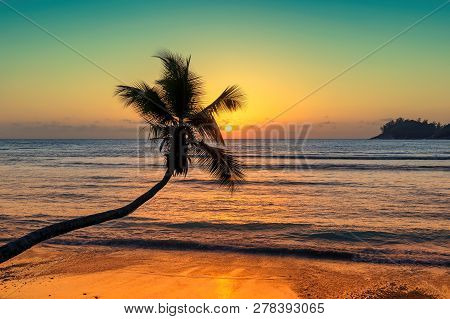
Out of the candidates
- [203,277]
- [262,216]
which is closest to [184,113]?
[203,277]

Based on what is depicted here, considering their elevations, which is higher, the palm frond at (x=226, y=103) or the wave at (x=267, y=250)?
the palm frond at (x=226, y=103)

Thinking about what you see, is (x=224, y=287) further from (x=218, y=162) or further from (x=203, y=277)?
(x=218, y=162)

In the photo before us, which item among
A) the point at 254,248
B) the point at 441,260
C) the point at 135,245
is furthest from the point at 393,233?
the point at 135,245

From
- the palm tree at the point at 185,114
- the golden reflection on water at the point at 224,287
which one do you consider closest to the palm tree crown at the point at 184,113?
the palm tree at the point at 185,114

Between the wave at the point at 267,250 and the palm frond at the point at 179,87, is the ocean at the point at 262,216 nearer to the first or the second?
the wave at the point at 267,250

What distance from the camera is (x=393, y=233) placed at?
57.9 feet

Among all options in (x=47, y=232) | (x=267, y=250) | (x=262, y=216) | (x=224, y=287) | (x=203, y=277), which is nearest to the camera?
(x=47, y=232)

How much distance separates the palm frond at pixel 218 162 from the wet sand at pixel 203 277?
2726 mm

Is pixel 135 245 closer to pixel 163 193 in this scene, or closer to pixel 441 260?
pixel 441 260

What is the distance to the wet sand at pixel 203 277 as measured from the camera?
10.8 m

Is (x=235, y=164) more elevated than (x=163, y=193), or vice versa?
(x=235, y=164)

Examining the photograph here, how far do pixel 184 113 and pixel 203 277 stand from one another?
4.50m

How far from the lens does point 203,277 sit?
11969 mm

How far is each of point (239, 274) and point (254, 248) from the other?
10.3 ft
